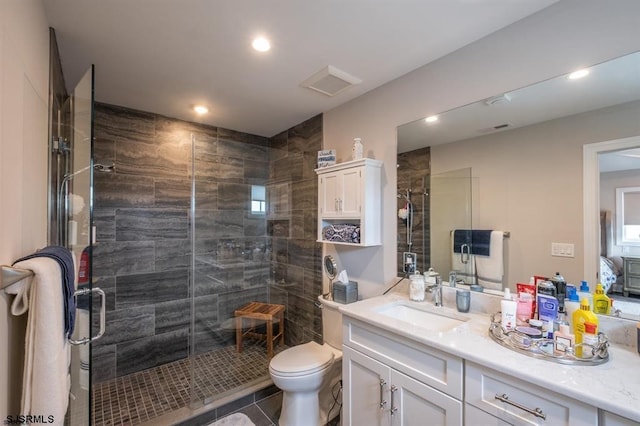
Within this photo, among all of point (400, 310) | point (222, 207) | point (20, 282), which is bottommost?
point (400, 310)

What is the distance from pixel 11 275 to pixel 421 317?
1.86 metres

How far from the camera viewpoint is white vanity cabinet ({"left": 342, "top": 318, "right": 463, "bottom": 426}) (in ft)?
3.99

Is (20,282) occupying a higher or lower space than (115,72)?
lower

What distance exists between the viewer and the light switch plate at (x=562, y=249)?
138 centimetres

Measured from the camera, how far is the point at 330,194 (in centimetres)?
241

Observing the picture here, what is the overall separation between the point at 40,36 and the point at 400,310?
7.99ft

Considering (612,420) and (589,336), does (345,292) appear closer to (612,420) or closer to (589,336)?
(589,336)

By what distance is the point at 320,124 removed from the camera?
9.25ft

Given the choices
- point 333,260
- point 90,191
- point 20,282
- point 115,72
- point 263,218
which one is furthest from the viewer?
point 263,218

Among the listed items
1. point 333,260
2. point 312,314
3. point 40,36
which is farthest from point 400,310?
point 40,36

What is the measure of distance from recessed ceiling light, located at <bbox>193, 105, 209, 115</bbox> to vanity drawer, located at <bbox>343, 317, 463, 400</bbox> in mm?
2274

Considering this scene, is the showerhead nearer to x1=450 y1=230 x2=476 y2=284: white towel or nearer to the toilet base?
the toilet base

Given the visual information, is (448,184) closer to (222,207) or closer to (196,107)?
(222,207)

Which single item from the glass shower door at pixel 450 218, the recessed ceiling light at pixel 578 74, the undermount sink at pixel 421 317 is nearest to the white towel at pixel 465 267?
the glass shower door at pixel 450 218
